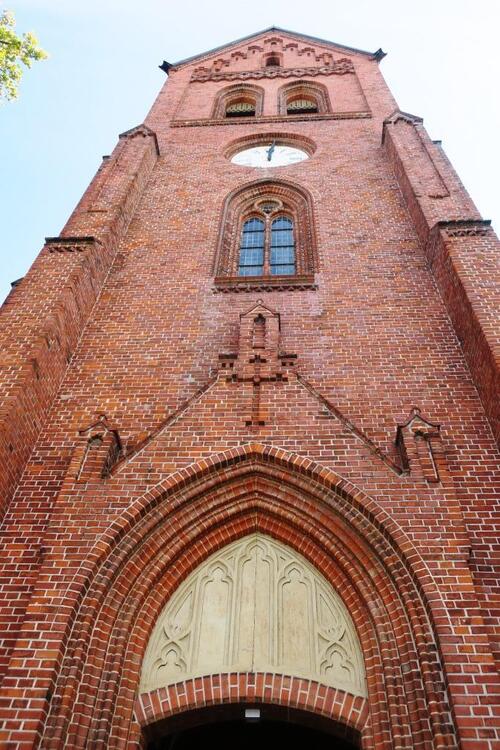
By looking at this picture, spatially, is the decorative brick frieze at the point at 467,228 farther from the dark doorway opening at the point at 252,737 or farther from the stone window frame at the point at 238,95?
the stone window frame at the point at 238,95

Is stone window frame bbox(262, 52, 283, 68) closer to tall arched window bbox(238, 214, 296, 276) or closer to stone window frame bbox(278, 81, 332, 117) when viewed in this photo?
stone window frame bbox(278, 81, 332, 117)

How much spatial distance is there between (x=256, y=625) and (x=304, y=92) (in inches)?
679

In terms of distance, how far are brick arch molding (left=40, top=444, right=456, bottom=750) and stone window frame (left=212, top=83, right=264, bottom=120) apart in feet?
47.1

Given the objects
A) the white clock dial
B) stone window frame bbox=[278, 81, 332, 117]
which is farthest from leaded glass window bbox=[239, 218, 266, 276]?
stone window frame bbox=[278, 81, 332, 117]

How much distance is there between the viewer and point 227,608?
5.65m

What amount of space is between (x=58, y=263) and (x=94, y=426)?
3.46m

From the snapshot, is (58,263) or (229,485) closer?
(229,485)

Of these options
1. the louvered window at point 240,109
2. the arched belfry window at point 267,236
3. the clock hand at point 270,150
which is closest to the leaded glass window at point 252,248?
the arched belfry window at point 267,236

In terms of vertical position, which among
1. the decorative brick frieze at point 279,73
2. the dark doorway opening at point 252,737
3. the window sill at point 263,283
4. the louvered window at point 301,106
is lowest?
the dark doorway opening at point 252,737

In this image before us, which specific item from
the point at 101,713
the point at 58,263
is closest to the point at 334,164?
the point at 58,263

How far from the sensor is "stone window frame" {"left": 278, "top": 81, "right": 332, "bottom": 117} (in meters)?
17.5

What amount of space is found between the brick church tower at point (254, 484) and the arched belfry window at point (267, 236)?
10 cm

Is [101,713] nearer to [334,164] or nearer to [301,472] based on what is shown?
[301,472]

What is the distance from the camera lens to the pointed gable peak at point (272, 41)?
19.6 m
